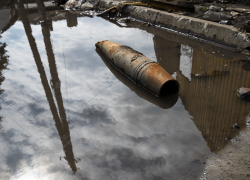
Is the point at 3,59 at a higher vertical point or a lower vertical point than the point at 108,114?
higher

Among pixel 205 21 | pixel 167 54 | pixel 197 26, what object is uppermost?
pixel 205 21

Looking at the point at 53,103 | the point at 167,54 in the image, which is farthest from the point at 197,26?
the point at 53,103

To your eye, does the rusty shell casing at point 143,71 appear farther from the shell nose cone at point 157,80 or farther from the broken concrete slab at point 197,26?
the broken concrete slab at point 197,26

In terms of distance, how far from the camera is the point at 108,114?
11.5 feet

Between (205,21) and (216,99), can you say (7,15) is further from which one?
(216,99)

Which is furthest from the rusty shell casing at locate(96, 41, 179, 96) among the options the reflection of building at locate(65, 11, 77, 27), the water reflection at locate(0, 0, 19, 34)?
the water reflection at locate(0, 0, 19, 34)

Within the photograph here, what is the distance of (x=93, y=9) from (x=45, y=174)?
380 inches

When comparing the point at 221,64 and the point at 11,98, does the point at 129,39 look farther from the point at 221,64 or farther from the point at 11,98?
the point at 11,98

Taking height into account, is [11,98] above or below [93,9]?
below

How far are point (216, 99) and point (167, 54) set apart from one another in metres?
2.25

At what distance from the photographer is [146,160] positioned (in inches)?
103

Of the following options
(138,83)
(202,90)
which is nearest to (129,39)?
(138,83)

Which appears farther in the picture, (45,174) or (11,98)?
(11,98)

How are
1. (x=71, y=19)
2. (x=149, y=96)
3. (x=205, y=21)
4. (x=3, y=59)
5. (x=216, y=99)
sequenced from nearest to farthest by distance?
(x=216, y=99)
(x=149, y=96)
(x=3, y=59)
(x=205, y=21)
(x=71, y=19)
